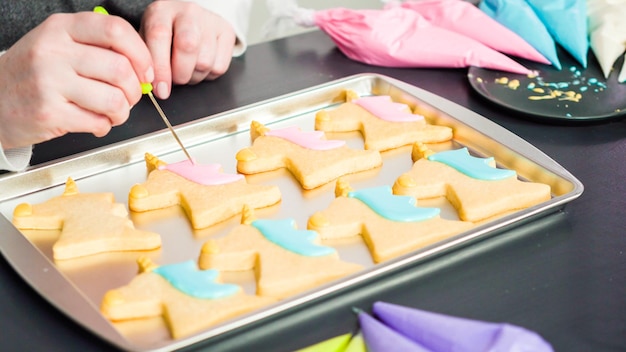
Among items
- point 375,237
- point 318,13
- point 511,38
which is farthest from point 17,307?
point 511,38

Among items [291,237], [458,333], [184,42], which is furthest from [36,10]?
[458,333]

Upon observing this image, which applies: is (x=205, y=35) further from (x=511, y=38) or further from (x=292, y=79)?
(x=511, y=38)

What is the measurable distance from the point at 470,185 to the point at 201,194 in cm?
35

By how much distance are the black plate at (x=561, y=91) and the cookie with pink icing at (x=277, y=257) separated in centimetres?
51

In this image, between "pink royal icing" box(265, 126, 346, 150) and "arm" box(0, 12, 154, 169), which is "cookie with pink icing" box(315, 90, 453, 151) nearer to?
"pink royal icing" box(265, 126, 346, 150)

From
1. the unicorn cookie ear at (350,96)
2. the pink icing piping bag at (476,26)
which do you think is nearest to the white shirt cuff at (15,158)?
the unicorn cookie ear at (350,96)

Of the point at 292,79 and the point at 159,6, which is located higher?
the point at 159,6

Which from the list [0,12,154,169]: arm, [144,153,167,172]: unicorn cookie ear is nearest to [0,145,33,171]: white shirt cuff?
[0,12,154,169]: arm

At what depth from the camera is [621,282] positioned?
79cm

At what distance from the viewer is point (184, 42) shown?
120 cm

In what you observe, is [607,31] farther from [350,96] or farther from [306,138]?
[306,138]

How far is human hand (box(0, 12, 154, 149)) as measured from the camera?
95 centimetres

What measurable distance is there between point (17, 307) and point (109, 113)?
30cm

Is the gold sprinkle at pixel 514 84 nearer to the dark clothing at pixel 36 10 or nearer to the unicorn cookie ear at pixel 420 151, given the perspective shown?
the unicorn cookie ear at pixel 420 151
